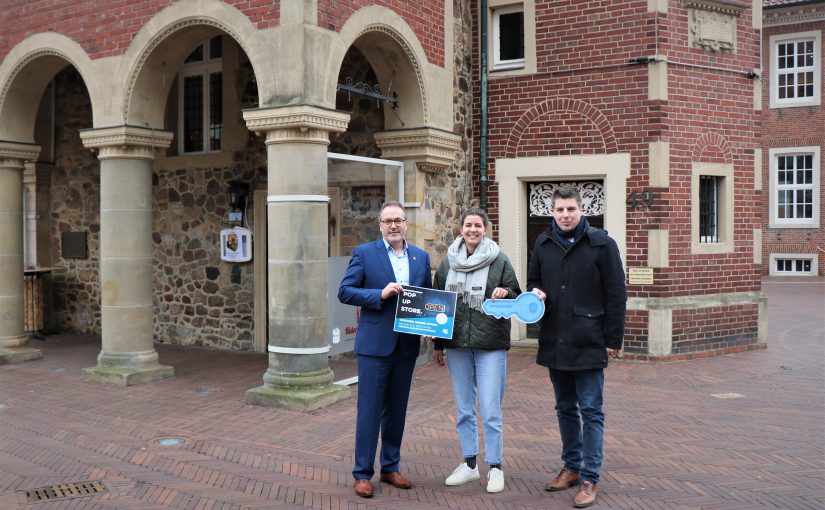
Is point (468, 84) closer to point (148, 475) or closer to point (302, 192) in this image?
point (302, 192)

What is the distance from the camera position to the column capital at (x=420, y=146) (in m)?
10.1

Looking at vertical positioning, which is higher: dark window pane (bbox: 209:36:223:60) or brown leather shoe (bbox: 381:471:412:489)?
dark window pane (bbox: 209:36:223:60)

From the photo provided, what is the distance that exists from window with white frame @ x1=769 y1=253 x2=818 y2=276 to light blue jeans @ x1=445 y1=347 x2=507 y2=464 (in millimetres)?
23593

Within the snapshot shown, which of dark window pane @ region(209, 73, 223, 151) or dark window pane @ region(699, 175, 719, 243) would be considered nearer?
dark window pane @ region(699, 175, 719, 243)

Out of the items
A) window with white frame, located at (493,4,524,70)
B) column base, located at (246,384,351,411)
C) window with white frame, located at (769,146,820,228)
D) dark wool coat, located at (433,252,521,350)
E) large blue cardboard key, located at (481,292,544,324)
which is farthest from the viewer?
window with white frame, located at (769,146,820,228)

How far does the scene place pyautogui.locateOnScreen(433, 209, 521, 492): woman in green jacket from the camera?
5.20 meters

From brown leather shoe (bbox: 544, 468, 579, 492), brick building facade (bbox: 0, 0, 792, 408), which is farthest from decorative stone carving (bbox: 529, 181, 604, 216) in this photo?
brown leather shoe (bbox: 544, 468, 579, 492)

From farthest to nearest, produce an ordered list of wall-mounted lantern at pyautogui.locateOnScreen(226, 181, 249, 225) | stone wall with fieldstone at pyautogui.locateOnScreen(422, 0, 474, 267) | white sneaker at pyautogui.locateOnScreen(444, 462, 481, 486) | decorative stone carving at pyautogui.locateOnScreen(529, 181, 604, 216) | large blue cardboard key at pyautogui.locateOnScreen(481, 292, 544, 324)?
1. wall-mounted lantern at pyautogui.locateOnScreen(226, 181, 249, 225)
2. decorative stone carving at pyautogui.locateOnScreen(529, 181, 604, 216)
3. stone wall with fieldstone at pyautogui.locateOnScreen(422, 0, 474, 267)
4. white sneaker at pyautogui.locateOnScreen(444, 462, 481, 486)
5. large blue cardboard key at pyautogui.locateOnScreen(481, 292, 544, 324)

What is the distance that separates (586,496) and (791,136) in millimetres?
23613

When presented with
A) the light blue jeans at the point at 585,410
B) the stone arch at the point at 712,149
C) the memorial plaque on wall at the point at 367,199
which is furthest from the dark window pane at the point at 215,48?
the light blue jeans at the point at 585,410

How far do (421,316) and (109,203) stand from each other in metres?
5.95

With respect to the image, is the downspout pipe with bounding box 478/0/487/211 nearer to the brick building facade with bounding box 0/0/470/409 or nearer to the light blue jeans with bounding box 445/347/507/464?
the brick building facade with bounding box 0/0/470/409

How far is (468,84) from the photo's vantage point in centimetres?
1191

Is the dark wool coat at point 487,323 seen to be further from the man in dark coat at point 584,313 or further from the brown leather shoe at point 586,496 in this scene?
the brown leather shoe at point 586,496
